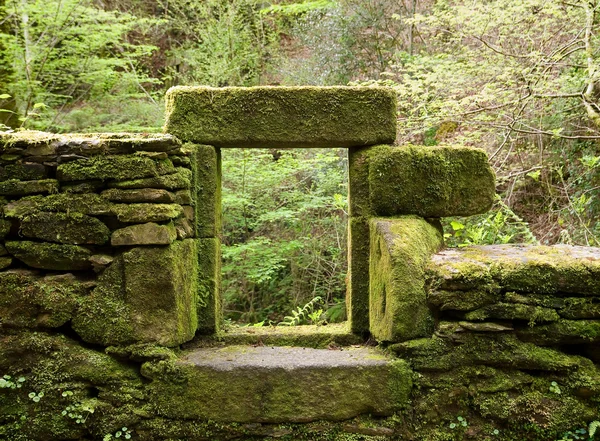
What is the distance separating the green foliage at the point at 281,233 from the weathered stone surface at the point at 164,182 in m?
3.39

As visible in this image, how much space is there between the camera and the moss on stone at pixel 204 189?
3298 millimetres

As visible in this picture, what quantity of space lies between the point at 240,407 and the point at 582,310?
81.8 inches

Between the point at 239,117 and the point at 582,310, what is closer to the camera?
the point at 582,310

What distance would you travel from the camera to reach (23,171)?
2.80 meters

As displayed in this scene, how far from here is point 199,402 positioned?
9.01 feet

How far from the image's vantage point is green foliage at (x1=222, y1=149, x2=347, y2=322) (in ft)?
22.5

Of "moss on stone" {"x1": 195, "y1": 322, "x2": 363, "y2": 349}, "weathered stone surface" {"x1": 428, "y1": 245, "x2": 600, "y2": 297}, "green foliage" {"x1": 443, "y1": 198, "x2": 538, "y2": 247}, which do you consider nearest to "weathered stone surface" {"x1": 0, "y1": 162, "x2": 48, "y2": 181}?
"moss on stone" {"x1": 195, "y1": 322, "x2": 363, "y2": 349}

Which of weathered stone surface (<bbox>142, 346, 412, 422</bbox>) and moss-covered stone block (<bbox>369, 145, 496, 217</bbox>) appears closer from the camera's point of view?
weathered stone surface (<bbox>142, 346, 412, 422</bbox>)

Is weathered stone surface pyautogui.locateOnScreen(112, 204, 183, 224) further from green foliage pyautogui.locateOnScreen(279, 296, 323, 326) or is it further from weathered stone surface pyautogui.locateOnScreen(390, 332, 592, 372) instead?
green foliage pyautogui.locateOnScreen(279, 296, 323, 326)

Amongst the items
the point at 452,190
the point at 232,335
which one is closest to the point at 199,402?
the point at 232,335

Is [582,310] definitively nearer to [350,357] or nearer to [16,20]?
[350,357]

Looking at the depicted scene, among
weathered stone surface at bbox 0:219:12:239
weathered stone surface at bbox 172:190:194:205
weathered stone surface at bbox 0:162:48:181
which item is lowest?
weathered stone surface at bbox 0:219:12:239

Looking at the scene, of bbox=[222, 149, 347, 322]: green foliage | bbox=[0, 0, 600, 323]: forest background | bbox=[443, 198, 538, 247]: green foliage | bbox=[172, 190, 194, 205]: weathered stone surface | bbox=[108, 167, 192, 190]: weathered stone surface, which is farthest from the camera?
bbox=[222, 149, 347, 322]: green foliage

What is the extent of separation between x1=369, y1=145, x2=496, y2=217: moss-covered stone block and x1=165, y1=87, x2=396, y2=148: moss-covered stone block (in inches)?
8.6
